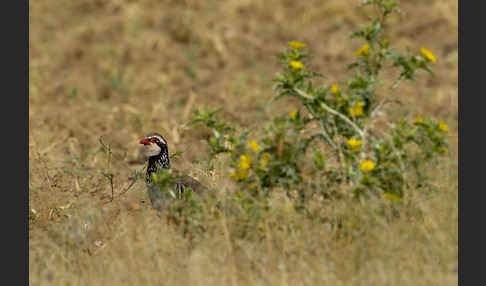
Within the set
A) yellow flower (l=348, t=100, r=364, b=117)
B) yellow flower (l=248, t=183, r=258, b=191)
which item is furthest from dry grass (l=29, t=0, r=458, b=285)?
yellow flower (l=348, t=100, r=364, b=117)

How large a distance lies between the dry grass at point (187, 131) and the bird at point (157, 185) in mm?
157

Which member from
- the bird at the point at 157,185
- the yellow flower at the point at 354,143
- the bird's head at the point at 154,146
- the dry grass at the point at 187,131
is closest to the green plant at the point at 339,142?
the yellow flower at the point at 354,143

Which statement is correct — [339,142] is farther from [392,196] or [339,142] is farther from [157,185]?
[157,185]

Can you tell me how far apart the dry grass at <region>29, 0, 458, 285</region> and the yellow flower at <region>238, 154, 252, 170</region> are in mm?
442

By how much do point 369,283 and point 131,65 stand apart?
7.09 meters

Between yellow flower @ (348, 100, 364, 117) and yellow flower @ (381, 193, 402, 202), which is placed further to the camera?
yellow flower @ (348, 100, 364, 117)

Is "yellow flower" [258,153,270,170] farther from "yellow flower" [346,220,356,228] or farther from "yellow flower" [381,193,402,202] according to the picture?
"yellow flower" [381,193,402,202]

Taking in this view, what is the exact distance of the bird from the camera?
Answer: 5.77 m

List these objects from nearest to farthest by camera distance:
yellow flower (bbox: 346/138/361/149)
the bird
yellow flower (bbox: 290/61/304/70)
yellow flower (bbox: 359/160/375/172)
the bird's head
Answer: yellow flower (bbox: 359/160/375/172) → yellow flower (bbox: 346/138/361/149) → yellow flower (bbox: 290/61/304/70) → the bird → the bird's head

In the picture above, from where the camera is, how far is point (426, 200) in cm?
540

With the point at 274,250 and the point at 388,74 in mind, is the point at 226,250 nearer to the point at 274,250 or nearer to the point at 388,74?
the point at 274,250

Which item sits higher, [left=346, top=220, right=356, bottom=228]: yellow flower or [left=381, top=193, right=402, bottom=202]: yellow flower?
[left=381, top=193, right=402, bottom=202]: yellow flower

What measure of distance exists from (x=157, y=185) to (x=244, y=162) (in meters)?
0.82

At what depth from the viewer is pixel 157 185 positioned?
18.3ft
